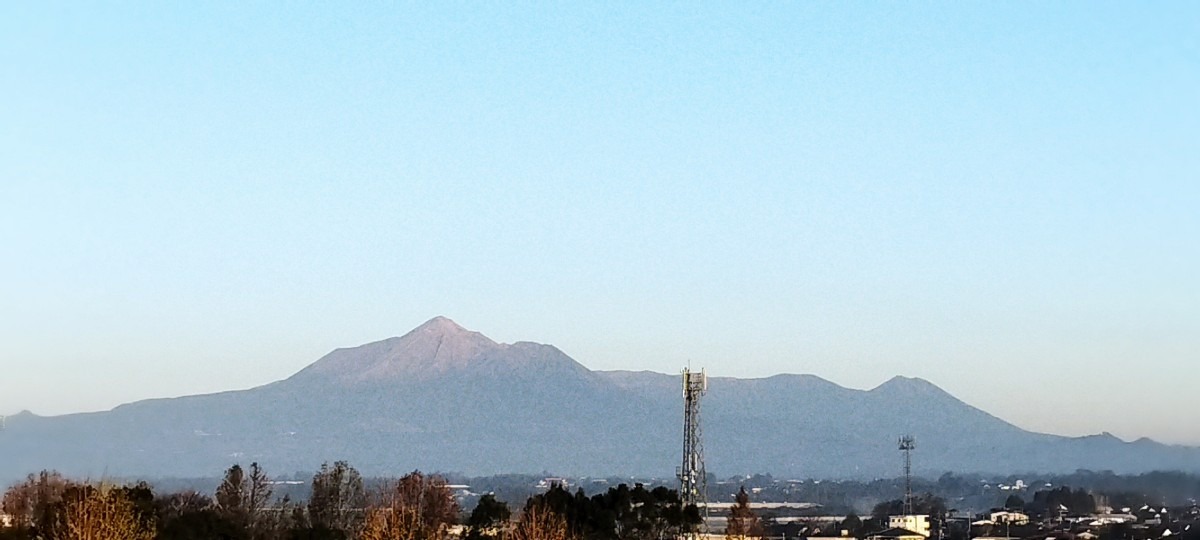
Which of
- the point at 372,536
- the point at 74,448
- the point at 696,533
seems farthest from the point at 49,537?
the point at 74,448

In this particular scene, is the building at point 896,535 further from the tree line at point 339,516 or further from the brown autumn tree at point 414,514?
the tree line at point 339,516

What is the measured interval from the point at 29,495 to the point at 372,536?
2794 cm

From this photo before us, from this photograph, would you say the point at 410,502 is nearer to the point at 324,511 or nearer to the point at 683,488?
the point at 324,511

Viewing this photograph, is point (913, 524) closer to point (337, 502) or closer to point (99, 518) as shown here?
point (337, 502)

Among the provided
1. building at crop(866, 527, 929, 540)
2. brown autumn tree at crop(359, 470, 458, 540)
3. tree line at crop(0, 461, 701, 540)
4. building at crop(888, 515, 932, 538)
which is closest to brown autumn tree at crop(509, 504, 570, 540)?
tree line at crop(0, 461, 701, 540)

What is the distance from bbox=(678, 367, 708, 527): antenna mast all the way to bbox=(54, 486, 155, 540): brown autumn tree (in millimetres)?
16154

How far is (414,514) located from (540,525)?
142 inches

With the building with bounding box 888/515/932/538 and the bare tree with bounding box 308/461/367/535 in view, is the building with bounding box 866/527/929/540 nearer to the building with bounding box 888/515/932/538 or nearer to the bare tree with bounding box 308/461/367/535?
the building with bounding box 888/515/932/538

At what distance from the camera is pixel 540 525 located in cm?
5225

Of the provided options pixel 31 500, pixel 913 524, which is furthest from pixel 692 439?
pixel 913 524

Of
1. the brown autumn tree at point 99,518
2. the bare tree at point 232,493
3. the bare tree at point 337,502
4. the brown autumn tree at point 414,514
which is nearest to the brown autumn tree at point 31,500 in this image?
the brown autumn tree at point 99,518

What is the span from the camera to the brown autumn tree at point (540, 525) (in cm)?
5119

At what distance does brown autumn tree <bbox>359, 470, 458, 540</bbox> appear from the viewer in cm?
4997

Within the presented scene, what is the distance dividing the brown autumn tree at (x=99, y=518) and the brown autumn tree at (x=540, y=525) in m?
10.2
